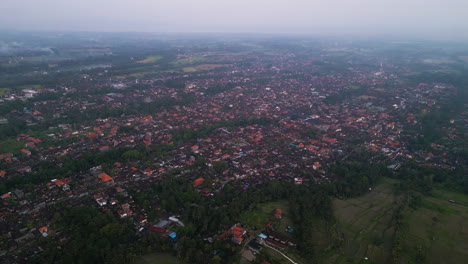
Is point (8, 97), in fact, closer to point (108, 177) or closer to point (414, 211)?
point (108, 177)

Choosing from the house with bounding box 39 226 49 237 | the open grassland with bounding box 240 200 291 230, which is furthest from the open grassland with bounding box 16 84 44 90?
the open grassland with bounding box 240 200 291 230

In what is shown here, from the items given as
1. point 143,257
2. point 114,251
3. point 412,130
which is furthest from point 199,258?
point 412,130

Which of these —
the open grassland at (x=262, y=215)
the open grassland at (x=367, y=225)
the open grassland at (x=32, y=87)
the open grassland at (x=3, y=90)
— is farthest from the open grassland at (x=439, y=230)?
the open grassland at (x=32, y=87)

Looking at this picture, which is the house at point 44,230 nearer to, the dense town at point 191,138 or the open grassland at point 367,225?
the dense town at point 191,138

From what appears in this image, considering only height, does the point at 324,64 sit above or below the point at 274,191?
above

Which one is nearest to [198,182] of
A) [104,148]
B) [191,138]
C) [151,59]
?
[191,138]
